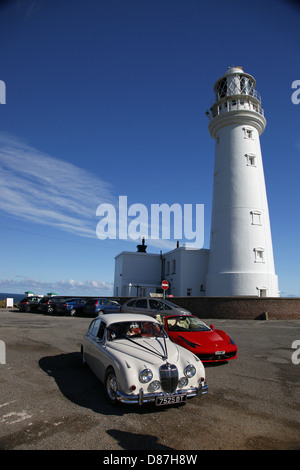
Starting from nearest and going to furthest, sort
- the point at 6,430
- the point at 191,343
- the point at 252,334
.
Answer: the point at 6,430 < the point at 191,343 < the point at 252,334

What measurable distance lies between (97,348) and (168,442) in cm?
278

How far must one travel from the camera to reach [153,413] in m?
5.02

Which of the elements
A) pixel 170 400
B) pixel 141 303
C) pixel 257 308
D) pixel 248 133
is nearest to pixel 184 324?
pixel 170 400

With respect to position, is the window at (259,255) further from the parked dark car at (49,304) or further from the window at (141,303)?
the parked dark car at (49,304)

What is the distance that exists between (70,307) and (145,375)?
20.2m

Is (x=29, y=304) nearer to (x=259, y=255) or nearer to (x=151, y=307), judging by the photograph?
(x=151, y=307)

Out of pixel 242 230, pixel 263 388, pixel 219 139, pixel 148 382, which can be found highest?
pixel 219 139

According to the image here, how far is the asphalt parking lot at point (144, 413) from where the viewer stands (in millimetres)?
4047

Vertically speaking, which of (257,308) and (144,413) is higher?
(257,308)

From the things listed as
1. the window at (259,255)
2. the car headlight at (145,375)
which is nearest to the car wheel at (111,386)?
the car headlight at (145,375)

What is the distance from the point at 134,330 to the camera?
6750 mm

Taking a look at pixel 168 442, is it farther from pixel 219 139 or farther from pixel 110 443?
pixel 219 139
